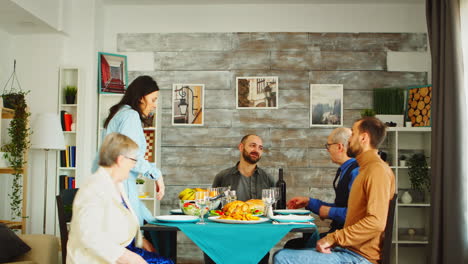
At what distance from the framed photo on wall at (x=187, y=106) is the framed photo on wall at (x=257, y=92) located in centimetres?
44

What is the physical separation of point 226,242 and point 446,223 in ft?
7.75

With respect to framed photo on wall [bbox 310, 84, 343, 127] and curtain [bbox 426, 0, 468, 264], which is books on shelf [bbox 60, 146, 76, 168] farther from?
curtain [bbox 426, 0, 468, 264]

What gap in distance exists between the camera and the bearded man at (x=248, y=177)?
433cm

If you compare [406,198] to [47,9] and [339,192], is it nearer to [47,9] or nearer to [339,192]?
[339,192]

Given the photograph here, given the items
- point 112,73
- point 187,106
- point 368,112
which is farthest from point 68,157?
point 368,112

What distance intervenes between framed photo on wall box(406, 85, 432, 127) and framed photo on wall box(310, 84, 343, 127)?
75 centimetres

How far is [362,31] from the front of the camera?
19.3 feet

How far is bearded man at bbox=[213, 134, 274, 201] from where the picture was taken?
4.33m

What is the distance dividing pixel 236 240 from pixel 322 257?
49 cm

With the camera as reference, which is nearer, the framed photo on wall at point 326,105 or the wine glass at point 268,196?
the wine glass at point 268,196

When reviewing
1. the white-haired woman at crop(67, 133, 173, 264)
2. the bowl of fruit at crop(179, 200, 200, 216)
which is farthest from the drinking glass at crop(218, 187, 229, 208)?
the white-haired woman at crop(67, 133, 173, 264)

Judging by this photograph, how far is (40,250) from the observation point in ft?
11.9

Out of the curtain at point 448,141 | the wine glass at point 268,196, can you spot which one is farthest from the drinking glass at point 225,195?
the curtain at point 448,141

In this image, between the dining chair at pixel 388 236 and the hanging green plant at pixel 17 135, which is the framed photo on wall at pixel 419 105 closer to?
the dining chair at pixel 388 236
